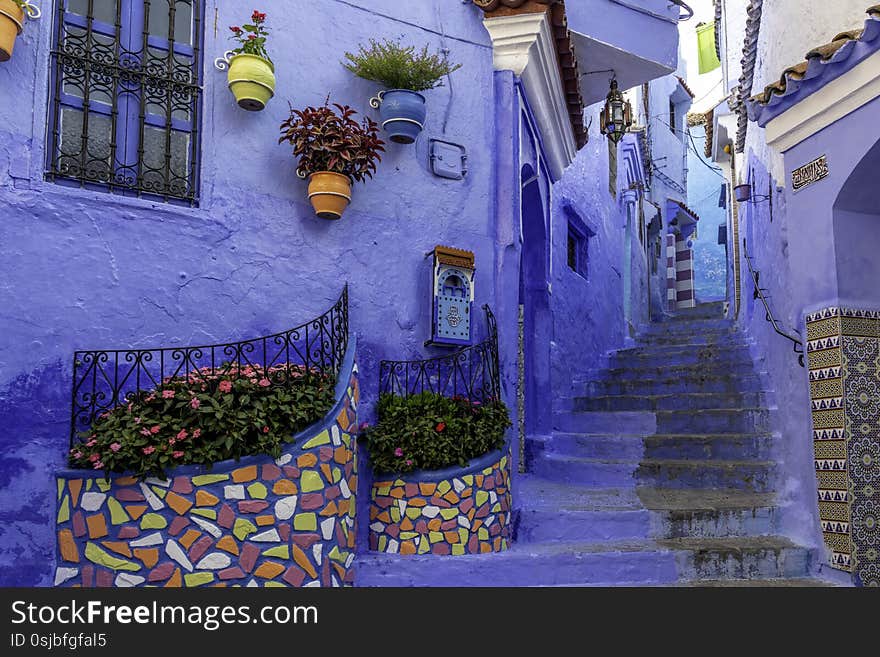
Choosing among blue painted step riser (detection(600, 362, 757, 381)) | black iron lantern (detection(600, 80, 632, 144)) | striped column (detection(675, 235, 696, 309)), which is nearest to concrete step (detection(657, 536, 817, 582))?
blue painted step riser (detection(600, 362, 757, 381))

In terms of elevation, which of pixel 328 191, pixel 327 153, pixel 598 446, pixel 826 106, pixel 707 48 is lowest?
pixel 598 446

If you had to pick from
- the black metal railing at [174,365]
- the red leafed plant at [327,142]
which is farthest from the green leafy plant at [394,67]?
the black metal railing at [174,365]

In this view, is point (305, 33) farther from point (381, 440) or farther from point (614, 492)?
point (614, 492)

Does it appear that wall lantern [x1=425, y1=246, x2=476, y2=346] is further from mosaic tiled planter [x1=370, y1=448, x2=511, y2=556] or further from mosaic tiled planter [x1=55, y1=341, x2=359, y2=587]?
mosaic tiled planter [x1=55, y1=341, x2=359, y2=587]

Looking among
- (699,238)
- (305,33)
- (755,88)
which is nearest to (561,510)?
(305,33)

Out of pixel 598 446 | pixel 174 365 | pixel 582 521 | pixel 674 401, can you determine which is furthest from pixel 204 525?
pixel 674 401

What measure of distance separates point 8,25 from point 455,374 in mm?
3550

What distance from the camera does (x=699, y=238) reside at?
23078 mm

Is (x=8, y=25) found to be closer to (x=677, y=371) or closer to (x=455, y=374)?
(x=455, y=374)

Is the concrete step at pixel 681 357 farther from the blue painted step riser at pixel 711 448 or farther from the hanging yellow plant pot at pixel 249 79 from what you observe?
→ the hanging yellow plant pot at pixel 249 79

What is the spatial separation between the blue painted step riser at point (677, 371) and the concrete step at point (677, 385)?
11 centimetres

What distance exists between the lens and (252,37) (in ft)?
17.8

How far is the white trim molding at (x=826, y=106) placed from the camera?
530 cm

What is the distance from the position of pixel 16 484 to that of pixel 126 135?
2.25 meters
